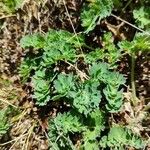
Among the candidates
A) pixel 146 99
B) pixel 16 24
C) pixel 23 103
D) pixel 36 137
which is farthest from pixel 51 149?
pixel 16 24

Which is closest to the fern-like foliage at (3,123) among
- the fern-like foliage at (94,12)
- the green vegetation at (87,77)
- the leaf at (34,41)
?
the green vegetation at (87,77)

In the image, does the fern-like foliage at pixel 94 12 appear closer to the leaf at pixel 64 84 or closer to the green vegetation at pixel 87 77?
the green vegetation at pixel 87 77

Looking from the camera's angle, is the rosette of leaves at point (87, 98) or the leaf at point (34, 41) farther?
the leaf at point (34, 41)

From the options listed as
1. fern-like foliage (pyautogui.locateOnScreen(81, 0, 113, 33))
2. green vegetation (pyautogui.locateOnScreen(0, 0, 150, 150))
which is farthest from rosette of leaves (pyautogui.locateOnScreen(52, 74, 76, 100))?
fern-like foliage (pyautogui.locateOnScreen(81, 0, 113, 33))

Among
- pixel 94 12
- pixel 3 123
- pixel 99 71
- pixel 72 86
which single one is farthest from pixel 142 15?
Answer: pixel 3 123

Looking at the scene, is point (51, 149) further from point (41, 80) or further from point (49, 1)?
point (49, 1)

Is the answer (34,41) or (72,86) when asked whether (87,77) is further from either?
(34,41)
